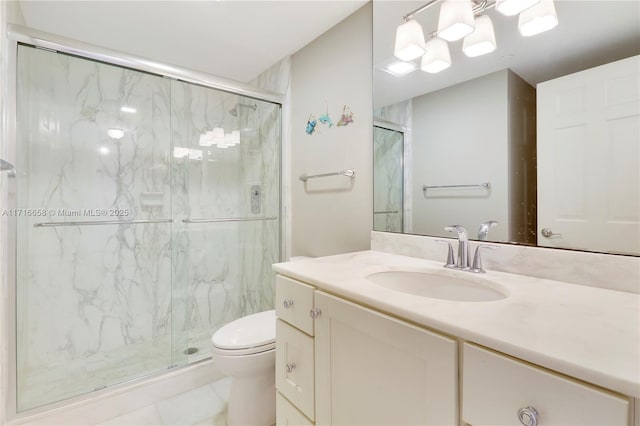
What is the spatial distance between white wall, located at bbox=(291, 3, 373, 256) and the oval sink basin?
0.48 m

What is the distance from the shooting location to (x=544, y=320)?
0.62 m

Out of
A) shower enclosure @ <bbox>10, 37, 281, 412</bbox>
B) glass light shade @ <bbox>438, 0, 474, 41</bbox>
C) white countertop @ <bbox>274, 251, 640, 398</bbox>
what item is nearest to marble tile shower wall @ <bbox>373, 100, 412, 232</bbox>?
glass light shade @ <bbox>438, 0, 474, 41</bbox>

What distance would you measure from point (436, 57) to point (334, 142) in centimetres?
71

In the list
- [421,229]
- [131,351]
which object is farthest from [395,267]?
[131,351]

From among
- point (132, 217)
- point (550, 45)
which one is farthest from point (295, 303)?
point (132, 217)

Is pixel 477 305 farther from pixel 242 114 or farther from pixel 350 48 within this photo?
pixel 242 114

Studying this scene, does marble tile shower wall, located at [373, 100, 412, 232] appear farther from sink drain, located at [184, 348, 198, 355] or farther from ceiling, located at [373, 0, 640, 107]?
sink drain, located at [184, 348, 198, 355]

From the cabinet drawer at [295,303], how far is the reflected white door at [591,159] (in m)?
0.82

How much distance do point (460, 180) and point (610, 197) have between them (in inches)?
18.2

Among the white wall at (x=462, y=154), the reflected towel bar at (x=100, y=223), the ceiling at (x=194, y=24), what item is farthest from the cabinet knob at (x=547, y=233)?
the reflected towel bar at (x=100, y=223)

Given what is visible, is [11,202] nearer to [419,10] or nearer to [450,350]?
[450,350]

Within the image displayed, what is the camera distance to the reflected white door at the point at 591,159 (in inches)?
32.8

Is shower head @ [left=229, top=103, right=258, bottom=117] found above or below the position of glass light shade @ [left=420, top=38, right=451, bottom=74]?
above

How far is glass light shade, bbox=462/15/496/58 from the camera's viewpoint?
112 centimetres
